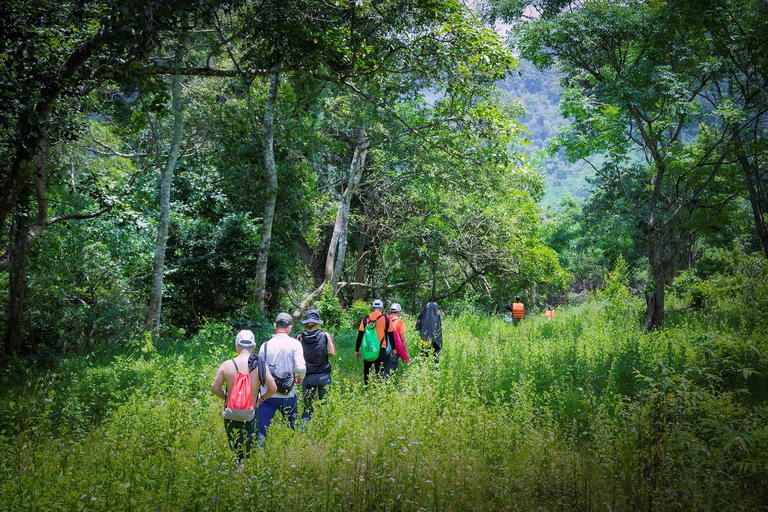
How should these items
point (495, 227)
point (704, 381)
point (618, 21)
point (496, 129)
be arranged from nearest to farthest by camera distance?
point (704, 381) < point (496, 129) < point (618, 21) < point (495, 227)

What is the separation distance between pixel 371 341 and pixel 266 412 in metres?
2.51

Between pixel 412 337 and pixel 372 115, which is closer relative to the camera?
pixel 412 337

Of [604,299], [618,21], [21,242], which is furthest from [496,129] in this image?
[604,299]

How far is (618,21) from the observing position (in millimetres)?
12000

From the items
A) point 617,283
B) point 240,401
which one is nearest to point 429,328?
point 240,401

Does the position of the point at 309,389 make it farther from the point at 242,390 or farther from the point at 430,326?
the point at 430,326

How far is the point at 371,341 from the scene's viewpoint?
716 cm

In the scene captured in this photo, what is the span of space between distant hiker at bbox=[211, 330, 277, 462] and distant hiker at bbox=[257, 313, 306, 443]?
0.36 metres

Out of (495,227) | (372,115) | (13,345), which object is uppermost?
(372,115)

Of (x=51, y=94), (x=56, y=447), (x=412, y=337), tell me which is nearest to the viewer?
(x=56, y=447)

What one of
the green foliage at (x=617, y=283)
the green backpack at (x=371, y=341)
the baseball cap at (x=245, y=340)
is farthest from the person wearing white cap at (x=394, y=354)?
the green foliage at (x=617, y=283)

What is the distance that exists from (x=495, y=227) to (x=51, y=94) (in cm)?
1559

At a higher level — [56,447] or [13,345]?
[13,345]

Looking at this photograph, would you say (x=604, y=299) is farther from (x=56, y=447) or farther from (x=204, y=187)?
(x=56, y=447)
